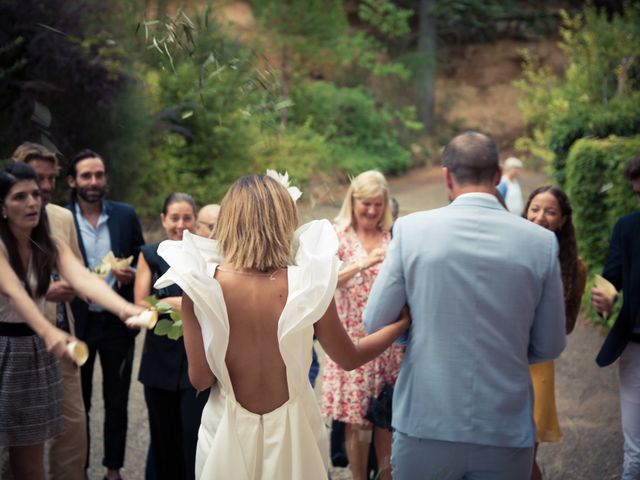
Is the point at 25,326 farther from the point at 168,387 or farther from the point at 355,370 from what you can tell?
the point at 355,370

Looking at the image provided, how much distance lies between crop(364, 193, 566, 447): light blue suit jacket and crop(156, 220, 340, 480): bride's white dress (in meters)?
0.44

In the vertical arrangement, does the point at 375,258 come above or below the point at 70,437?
above

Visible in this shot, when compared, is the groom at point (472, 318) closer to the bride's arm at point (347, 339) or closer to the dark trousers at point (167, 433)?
the bride's arm at point (347, 339)

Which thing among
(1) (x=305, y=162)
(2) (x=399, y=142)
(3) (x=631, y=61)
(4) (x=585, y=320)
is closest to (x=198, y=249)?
(4) (x=585, y=320)

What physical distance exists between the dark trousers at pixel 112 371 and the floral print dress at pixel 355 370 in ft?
4.75

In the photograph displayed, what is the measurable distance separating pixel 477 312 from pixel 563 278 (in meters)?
1.89

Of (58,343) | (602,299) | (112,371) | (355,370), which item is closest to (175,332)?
(58,343)

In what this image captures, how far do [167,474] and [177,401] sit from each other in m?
0.47

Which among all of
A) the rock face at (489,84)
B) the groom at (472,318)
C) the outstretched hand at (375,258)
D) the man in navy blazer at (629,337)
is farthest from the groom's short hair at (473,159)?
the rock face at (489,84)

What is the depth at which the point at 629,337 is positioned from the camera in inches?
176

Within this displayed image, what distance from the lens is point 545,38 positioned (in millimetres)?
32406

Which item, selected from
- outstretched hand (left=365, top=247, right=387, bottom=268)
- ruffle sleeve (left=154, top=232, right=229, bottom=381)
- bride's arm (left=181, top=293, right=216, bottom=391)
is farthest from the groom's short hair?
outstretched hand (left=365, top=247, right=387, bottom=268)

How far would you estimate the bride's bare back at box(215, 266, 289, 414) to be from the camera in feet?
10.1

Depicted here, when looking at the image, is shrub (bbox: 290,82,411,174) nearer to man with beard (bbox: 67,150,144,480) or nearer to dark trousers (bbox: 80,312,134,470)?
man with beard (bbox: 67,150,144,480)
